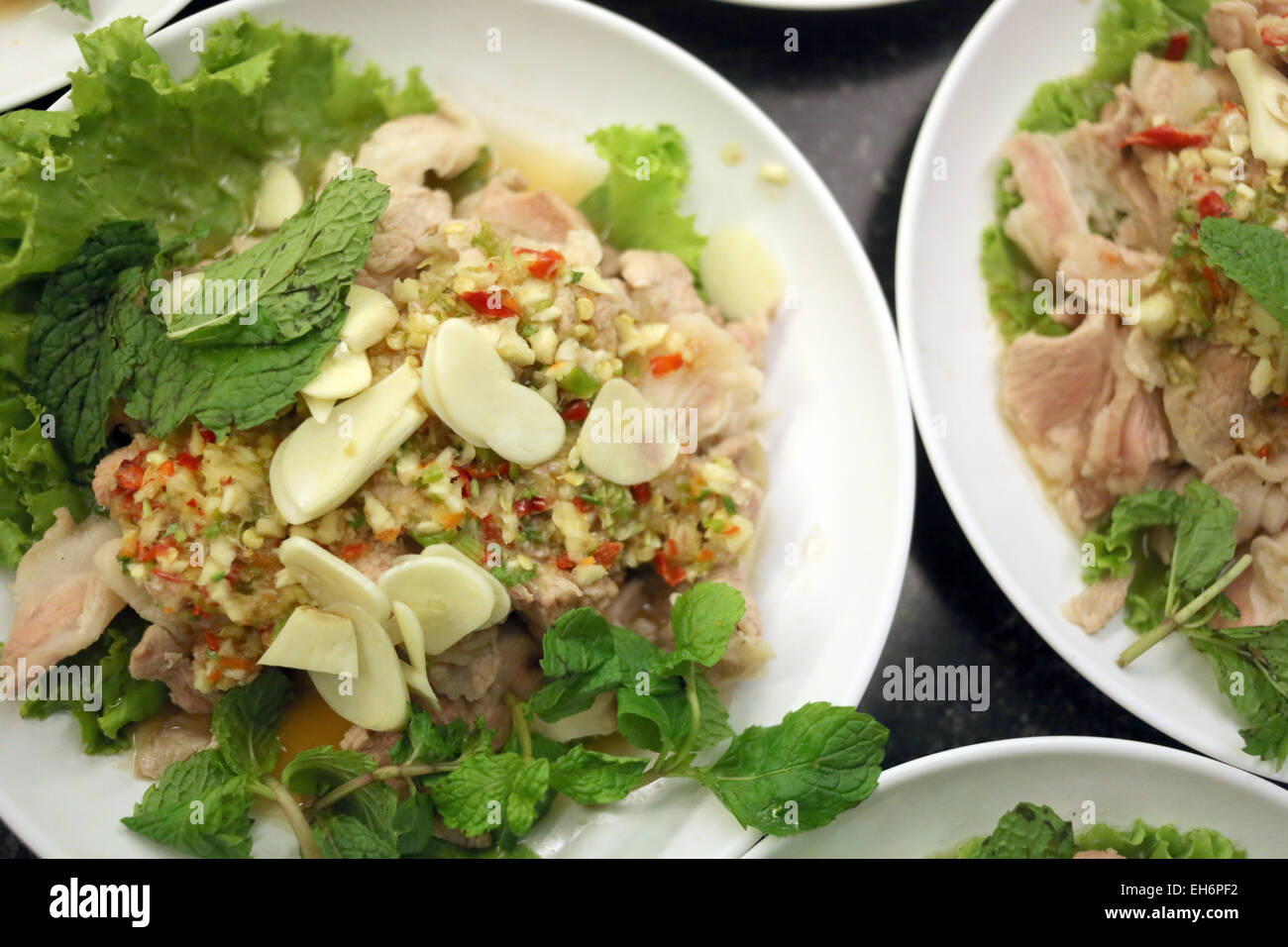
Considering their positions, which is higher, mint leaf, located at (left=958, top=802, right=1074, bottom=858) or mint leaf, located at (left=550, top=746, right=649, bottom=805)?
mint leaf, located at (left=550, top=746, right=649, bottom=805)

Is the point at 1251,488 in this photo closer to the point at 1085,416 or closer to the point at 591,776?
the point at 1085,416

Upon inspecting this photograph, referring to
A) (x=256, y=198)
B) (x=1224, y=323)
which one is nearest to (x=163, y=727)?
(x=256, y=198)

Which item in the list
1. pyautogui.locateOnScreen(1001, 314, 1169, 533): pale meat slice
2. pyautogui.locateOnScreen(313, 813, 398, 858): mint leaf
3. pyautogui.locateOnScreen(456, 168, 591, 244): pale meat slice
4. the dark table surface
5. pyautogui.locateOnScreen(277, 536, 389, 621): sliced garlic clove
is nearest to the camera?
pyautogui.locateOnScreen(277, 536, 389, 621): sliced garlic clove

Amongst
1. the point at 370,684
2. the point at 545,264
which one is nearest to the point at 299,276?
the point at 545,264

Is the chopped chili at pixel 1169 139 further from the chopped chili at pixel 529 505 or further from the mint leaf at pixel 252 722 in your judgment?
the mint leaf at pixel 252 722

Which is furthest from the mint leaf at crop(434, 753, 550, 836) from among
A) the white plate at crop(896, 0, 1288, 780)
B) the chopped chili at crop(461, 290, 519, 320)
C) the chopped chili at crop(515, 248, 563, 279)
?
the white plate at crop(896, 0, 1288, 780)

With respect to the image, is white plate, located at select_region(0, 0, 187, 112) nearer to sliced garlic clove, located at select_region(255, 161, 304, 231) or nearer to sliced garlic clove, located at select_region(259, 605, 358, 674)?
sliced garlic clove, located at select_region(255, 161, 304, 231)
